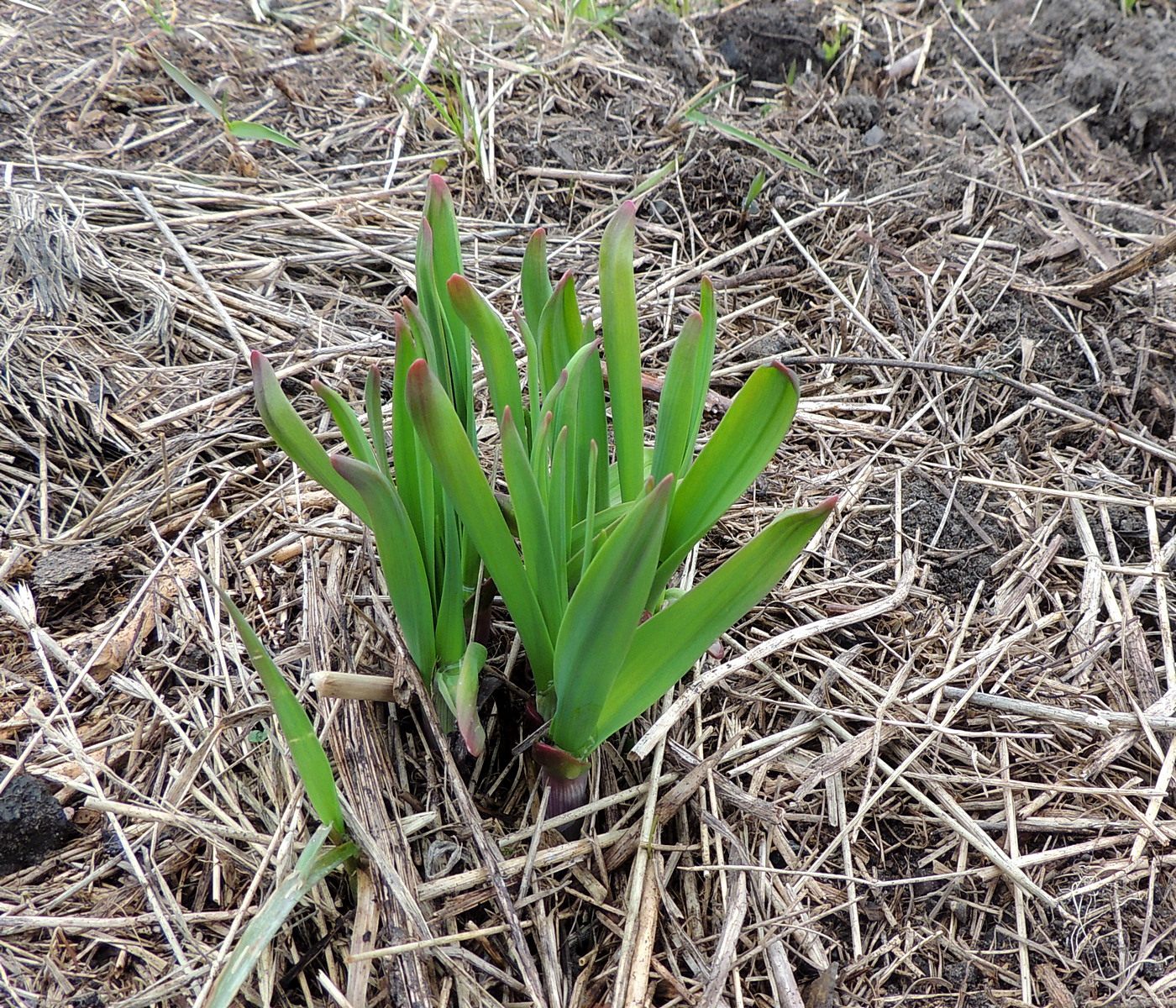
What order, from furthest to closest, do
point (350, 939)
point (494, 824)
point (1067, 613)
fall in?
point (1067, 613) < point (494, 824) < point (350, 939)

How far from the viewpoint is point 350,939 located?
3.01 ft

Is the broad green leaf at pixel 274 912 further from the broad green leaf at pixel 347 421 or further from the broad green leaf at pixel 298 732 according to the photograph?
the broad green leaf at pixel 347 421

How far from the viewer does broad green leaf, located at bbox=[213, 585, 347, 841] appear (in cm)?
82

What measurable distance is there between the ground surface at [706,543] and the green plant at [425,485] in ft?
0.48

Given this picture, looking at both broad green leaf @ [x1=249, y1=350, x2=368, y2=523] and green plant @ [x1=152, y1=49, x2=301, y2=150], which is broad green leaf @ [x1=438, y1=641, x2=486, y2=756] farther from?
green plant @ [x1=152, y1=49, x2=301, y2=150]

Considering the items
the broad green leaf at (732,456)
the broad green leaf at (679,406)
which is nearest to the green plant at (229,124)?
the broad green leaf at (679,406)

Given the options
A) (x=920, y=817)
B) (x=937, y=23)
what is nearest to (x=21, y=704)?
(x=920, y=817)

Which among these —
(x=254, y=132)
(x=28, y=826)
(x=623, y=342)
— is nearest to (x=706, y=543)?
(x=623, y=342)

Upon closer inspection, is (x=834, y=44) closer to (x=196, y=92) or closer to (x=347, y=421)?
(x=196, y=92)

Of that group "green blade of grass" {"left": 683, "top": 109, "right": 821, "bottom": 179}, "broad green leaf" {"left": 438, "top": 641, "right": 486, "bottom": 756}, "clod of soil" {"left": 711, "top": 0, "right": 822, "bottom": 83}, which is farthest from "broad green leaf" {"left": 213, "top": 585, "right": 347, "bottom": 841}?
"clod of soil" {"left": 711, "top": 0, "right": 822, "bottom": 83}

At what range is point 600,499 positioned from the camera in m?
1.08

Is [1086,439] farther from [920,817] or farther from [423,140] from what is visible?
[423,140]

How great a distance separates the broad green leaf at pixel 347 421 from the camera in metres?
0.87

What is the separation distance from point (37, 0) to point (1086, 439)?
111 inches
